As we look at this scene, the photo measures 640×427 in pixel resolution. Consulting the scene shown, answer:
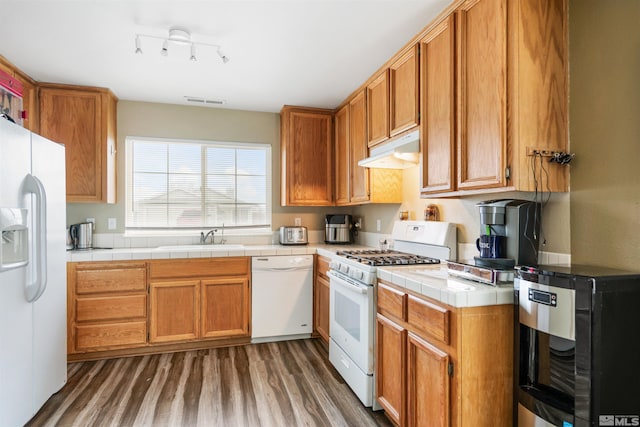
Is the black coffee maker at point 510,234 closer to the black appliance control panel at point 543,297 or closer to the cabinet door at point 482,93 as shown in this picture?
the cabinet door at point 482,93

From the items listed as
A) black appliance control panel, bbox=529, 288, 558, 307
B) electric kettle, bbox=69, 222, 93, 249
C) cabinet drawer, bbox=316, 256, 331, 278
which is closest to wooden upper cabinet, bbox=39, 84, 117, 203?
electric kettle, bbox=69, 222, 93, 249

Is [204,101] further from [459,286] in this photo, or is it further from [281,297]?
[459,286]

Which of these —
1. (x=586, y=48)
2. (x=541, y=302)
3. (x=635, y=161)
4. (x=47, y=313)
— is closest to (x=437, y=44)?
(x=586, y=48)

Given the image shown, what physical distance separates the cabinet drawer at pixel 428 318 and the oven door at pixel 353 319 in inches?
16.7

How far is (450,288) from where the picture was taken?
1.55 meters

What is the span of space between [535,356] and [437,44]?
5.65ft

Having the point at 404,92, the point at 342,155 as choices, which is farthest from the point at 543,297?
the point at 342,155

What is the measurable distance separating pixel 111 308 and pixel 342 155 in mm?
2557

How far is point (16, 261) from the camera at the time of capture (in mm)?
1933

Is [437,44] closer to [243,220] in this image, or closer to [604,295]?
[604,295]

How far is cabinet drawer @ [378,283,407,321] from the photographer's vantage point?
187cm

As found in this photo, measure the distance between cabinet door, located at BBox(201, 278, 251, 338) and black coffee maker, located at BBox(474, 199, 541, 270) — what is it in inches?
89.3

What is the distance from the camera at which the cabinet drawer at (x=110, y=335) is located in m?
2.93

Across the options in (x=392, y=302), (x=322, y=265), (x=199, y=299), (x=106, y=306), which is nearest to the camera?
(x=392, y=302)
